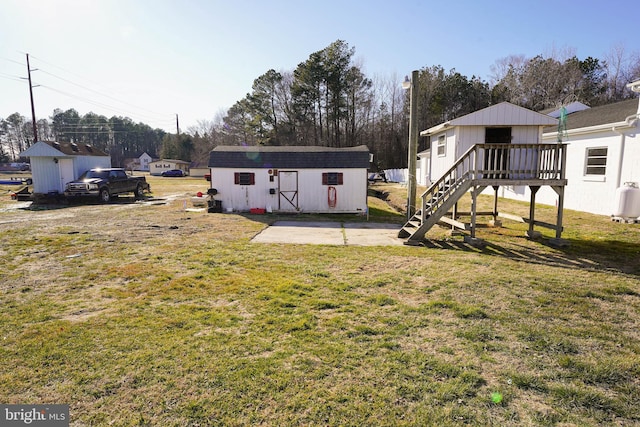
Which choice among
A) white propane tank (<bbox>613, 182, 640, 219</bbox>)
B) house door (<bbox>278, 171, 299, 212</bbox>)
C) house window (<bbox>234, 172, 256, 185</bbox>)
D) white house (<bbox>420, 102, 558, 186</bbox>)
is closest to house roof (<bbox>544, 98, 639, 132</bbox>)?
white propane tank (<bbox>613, 182, 640, 219</bbox>)

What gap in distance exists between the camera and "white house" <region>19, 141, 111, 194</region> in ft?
60.4

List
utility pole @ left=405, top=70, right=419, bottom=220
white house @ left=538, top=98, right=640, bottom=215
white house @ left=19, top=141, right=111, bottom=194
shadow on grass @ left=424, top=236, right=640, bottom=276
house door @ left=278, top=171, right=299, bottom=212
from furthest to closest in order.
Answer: white house @ left=19, top=141, right=111, bottom=194 < house door @ left=278, top=171, right=299, bottom=212 < white house @ left=538, top=98, right=640, bottom=215 < utility pole @ left=405, top=70, right=419, bottom=220 < shadow on grass @ left=424, top=236, right=640, bottom=276

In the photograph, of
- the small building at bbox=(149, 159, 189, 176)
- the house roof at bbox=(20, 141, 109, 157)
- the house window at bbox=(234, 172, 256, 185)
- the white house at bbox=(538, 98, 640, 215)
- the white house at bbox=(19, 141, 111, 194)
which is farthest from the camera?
the small building at bbox=(149, 159, 189, 176)

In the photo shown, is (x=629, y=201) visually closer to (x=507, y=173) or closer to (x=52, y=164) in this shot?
(x=507, y=173)

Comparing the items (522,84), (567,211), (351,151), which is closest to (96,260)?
(351,151)

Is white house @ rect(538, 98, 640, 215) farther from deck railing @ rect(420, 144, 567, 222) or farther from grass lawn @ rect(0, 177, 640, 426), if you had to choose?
grass lawn @ rect(0, 177, 640, 426)

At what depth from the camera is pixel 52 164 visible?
18.9m

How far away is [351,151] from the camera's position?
15289 millimetres

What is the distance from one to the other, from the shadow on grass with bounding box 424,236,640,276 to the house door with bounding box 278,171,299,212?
7583 millimetres

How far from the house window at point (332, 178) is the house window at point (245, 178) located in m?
3.24

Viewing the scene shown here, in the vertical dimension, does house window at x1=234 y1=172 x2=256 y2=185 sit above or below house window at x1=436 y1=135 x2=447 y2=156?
below

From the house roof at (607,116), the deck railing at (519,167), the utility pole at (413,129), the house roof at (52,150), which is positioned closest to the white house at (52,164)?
the house roof at (52,150)

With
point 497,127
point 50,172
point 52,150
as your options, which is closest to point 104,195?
point 50,172

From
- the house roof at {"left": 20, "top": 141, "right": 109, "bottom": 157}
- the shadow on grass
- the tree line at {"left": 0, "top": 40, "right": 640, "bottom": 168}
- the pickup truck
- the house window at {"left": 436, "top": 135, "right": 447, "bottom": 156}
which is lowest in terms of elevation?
the shadow on grass
